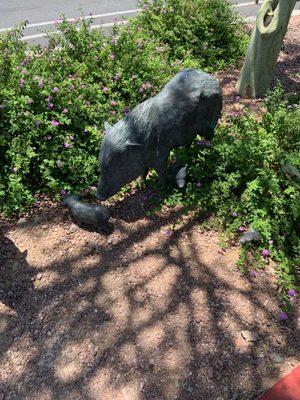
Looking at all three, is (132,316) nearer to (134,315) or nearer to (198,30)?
(134,315)

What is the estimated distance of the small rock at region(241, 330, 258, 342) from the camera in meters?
3.16

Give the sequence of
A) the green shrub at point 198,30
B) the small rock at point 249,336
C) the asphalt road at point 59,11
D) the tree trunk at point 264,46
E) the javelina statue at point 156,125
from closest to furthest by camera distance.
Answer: the small rock at point 249,336 < the javelina statue at point 156,125 < the tree trunk at point 264,46 < the green shrub at point 198,30 < the asphalt road at point 59,11

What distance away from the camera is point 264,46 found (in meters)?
5.54

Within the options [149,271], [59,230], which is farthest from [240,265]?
[59,230]

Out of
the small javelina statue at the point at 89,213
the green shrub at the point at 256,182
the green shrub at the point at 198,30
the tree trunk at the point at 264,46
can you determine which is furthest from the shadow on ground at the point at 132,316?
the green shrub at the point at 198,30

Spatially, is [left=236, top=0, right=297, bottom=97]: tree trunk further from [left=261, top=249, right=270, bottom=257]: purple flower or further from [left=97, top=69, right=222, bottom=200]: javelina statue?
[left=261, top=249, right=270, bottom=257]: purple flower

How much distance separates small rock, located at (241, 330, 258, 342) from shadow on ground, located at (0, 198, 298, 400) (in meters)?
0.03

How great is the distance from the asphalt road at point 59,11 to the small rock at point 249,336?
7074mm

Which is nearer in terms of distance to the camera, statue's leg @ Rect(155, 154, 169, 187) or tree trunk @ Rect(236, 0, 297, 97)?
statue's leg @ Rect(155, 154, 169, 187)

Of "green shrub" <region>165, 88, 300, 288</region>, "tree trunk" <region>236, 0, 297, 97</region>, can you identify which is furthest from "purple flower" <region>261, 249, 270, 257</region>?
"tree trunk" <region>236, 0, 297, 97</region>

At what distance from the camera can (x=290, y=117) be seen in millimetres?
4387

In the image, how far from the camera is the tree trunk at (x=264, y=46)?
5.37 m

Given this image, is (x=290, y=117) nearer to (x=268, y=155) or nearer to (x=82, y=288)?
(x=268, y=155)

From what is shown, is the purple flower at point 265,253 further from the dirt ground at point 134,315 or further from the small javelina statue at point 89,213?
the small javelina statue at point 89,213
